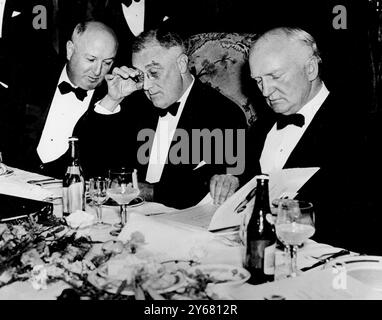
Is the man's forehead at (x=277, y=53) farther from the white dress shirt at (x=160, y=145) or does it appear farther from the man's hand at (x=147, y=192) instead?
the man's hand at (x=147, y=192)

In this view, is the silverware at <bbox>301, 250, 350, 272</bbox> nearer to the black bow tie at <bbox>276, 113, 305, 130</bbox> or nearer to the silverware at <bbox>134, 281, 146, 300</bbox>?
the silverware at <bbox>134, 281, 146, 300</bbox>

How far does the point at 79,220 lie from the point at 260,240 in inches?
23.7

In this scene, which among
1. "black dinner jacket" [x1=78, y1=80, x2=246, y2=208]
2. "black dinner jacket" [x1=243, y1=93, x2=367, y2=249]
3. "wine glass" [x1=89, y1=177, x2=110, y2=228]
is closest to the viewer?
"wine glass" [x1=89, y1=177, x2=110, y2=228]

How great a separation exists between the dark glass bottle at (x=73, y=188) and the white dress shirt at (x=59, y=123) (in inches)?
80.3

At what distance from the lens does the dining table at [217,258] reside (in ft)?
3.21

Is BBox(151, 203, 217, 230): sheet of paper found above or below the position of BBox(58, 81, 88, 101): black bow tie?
below

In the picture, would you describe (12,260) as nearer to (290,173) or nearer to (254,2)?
(290,173)

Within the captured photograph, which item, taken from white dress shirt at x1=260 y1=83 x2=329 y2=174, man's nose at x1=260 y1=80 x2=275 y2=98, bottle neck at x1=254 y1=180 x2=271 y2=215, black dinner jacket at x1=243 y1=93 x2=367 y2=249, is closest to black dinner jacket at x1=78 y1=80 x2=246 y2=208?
white dress shirt at x1=260 y1=83 x2=329 y2=174

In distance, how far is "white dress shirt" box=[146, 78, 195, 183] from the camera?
2906mm

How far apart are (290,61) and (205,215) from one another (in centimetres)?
110

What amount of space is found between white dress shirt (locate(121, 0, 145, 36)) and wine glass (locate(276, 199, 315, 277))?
288 cm

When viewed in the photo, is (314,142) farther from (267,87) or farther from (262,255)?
(262,255)

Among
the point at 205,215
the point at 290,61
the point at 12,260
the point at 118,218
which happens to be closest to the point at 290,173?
the point at 205,215

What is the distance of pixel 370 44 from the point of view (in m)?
2.80
